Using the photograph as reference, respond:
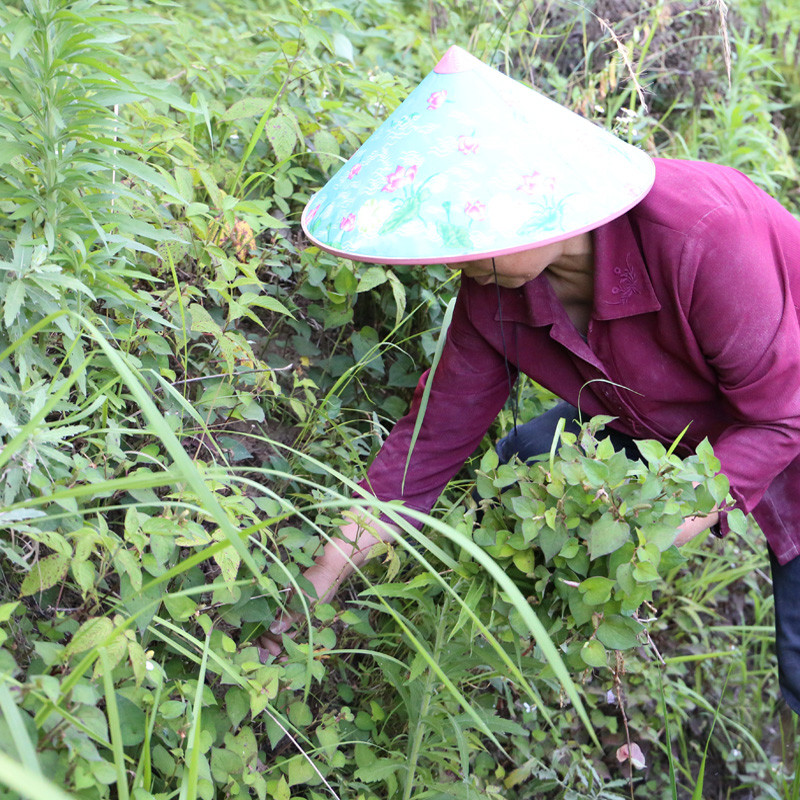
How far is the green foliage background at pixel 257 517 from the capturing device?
1.32m

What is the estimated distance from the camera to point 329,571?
5.86ft

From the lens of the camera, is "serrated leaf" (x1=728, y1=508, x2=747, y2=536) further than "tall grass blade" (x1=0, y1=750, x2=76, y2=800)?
Yes

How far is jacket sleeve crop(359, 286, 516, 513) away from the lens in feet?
6.46

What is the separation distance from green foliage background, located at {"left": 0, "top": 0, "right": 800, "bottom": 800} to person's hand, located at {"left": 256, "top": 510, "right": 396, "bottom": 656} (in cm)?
5

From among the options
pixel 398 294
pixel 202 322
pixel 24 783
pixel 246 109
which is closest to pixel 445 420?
pixel 398 294

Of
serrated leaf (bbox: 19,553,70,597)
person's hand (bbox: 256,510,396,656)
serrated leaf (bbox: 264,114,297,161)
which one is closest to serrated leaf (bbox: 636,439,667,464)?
person's hand (bbox: 256,510,396,656)

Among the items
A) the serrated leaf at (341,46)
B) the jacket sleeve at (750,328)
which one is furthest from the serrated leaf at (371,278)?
the jacket sleeve at (750,328)

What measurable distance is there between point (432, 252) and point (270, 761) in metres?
1.07

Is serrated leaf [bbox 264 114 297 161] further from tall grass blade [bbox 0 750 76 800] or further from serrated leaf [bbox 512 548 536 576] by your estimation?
tall grass blade [bbox 0 750 76 800]

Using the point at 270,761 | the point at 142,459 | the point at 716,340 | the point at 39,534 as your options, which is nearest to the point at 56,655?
the point at 39,534

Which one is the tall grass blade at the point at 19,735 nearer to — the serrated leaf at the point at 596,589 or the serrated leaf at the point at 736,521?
the serrated leaf at the point at 596,589

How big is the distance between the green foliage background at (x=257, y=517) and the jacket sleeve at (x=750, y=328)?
0.39 metres

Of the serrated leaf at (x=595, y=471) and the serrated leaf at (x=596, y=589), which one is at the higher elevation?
the serrated leaf at (x=595, y=471)

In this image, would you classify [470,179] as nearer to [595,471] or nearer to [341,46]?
[595,471]
